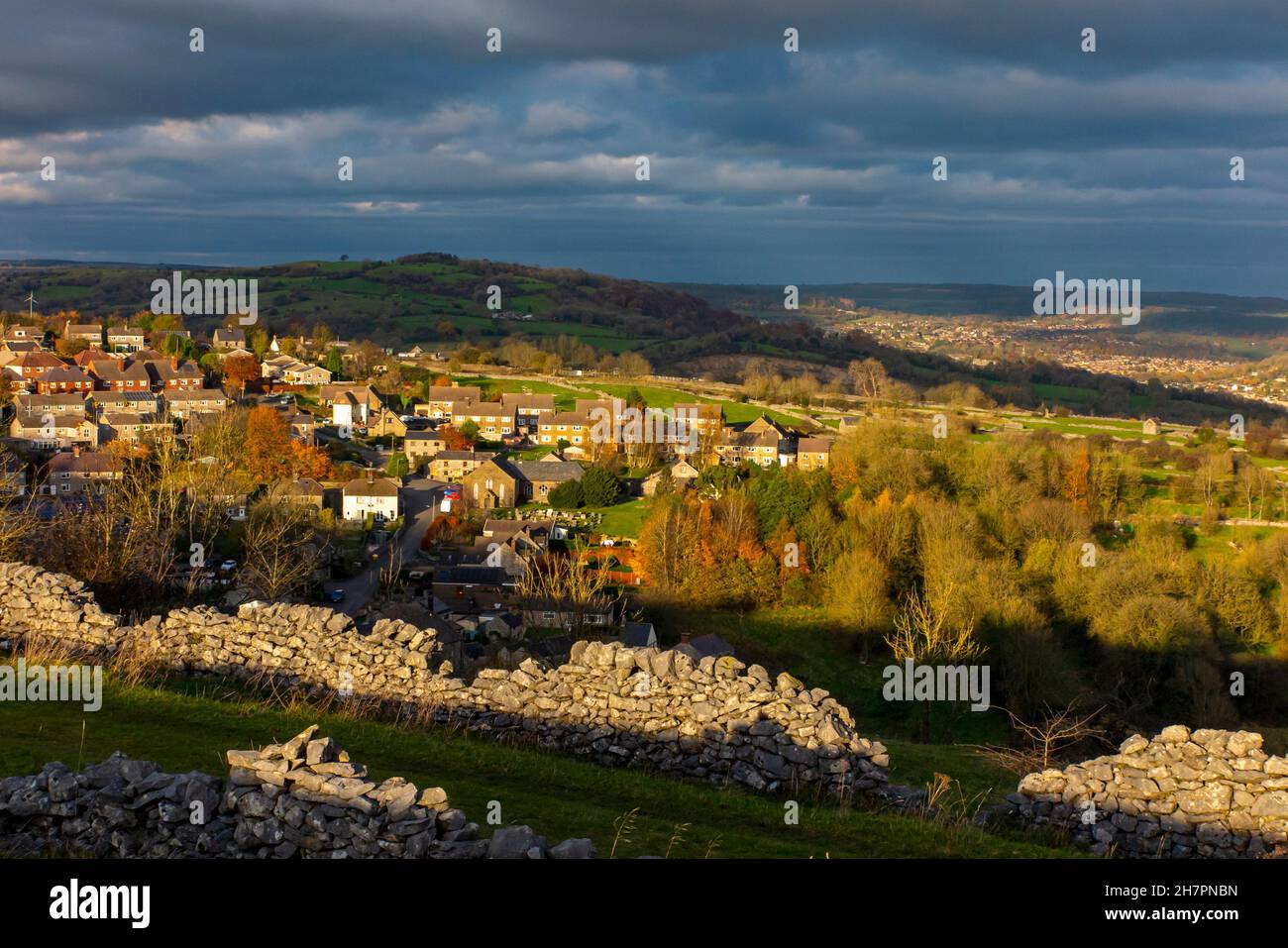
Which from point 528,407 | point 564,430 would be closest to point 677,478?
point 564,430

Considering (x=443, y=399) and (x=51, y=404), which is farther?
(x=443, y=399)

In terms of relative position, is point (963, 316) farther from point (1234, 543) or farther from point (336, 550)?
point (336, 550)

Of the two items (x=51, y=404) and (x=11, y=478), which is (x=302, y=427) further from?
(x=11, y=478)

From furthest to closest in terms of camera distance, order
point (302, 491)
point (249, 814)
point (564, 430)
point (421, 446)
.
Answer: point (564, 430)
point (421, 446)
point (302, 491)
point (249, 814)

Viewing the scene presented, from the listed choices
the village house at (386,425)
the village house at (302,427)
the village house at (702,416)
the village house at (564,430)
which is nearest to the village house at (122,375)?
the village house at (302,427)

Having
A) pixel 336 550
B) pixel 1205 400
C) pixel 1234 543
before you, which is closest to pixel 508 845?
pixel 336 550

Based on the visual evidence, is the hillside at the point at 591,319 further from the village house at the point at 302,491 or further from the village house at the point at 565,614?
the village house at the point at 565,614
